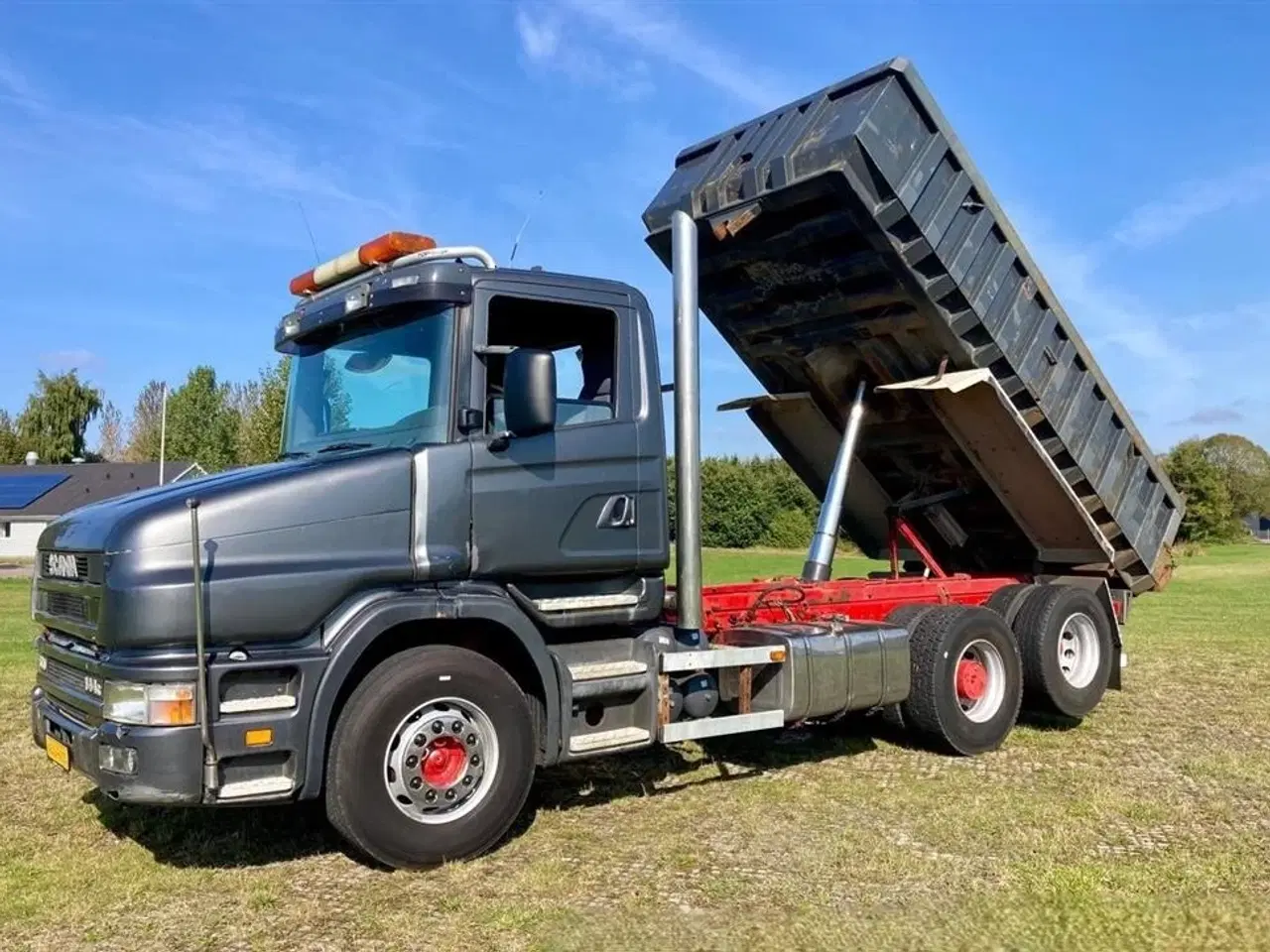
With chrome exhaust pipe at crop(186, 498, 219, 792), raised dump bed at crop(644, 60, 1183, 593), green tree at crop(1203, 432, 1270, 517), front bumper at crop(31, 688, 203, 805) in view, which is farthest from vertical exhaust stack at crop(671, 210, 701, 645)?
green tree at crop(1203, 432, 1270, 517)

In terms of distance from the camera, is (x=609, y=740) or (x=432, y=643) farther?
(x=609, y=740)

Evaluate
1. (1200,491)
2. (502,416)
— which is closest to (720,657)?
(502,416)

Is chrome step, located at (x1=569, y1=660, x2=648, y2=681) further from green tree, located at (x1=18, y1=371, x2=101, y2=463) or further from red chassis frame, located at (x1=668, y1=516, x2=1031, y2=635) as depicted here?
green tree, located at (x1=18, y1=371, x2=101, y2=463)

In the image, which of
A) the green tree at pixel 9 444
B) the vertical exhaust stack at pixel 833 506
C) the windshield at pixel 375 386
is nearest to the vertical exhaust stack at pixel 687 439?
the windshield at pixel 375 386

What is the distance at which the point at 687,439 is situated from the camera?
6043 mm

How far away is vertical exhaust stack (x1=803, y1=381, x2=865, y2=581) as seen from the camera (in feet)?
26.4

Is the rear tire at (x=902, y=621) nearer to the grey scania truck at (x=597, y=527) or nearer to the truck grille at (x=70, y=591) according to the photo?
the grey scania truck at (x=597, y=527)

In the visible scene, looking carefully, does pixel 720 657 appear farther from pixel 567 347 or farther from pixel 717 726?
pixel 567 347

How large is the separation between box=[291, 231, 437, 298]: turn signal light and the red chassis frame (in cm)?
268

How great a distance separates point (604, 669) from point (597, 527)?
712mm

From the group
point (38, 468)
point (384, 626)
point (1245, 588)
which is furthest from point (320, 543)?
point (38, 468)

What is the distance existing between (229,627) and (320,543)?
52cm

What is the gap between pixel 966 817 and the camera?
5.80 metres

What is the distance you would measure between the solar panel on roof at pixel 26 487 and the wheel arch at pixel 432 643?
50.7 meters
